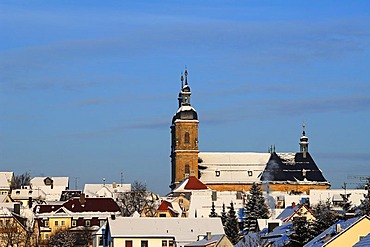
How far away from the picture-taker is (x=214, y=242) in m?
74.4

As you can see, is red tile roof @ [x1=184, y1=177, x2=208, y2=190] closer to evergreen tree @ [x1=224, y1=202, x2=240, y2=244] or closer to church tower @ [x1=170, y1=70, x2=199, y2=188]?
church tower @ [x1=170, y1=70, x2=199, y2=188]

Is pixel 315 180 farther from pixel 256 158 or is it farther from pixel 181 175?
pixel 181 175

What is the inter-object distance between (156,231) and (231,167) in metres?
86.0

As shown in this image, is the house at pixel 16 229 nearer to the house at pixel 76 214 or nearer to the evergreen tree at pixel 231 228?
the house at pixel 76 214

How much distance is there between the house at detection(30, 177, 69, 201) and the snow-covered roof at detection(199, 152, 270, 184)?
91.3ft

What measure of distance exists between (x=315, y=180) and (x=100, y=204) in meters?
50.0

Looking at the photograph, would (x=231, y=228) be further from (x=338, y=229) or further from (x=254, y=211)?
(x=338, y=229)

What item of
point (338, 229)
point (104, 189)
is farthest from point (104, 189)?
point (338, 229)

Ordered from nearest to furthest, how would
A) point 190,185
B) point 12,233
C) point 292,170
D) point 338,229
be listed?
1. point 338,229
2. point 12,233
3. point 190,185
4. point 292,170

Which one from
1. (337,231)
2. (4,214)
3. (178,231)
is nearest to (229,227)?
(178,231)

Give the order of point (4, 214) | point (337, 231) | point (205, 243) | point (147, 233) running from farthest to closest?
point (4, 214) → point (147, 233) → point (205, 243) → point (337, 231)

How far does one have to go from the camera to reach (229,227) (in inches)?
3642

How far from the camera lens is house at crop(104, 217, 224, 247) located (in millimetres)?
85125

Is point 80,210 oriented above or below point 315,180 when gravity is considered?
below
